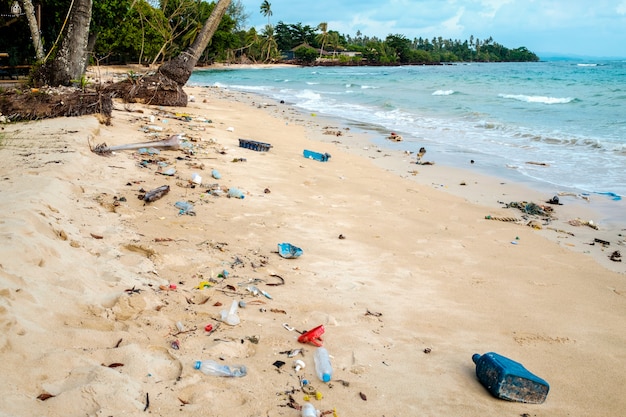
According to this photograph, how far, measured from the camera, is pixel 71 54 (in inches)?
344

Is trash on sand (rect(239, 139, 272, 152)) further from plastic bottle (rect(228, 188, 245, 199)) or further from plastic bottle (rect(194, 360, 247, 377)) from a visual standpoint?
plastic bottle (rect(194, 360, 247, 377))

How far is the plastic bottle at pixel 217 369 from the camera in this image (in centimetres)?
229

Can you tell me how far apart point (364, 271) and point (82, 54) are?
7.79 metres

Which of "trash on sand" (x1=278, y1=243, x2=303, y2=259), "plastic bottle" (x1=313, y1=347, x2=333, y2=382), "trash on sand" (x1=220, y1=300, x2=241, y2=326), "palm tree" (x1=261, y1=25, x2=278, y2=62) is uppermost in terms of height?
"palm tree" (x1=261, y1=25, x2=278, y2=62)

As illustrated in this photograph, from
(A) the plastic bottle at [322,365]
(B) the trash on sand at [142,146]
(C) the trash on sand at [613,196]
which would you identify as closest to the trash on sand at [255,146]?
(B) the trash on sand at [142,146]

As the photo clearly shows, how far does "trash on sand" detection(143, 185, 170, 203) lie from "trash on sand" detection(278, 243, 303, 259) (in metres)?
1.48

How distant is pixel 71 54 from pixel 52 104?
6.15 ft

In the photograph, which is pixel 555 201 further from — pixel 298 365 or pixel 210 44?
pixel 210 44

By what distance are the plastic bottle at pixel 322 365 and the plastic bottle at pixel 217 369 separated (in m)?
0.40

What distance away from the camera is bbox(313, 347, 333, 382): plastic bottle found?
240 cm

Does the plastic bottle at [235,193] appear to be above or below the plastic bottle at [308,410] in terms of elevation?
above

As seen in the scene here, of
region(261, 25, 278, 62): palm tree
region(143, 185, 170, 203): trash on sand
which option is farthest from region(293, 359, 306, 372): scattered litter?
region(261, 25, 278, 62): palm tree

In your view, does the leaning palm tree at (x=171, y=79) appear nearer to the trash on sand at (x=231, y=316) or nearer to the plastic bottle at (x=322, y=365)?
the trash on sand at (x=231, y=316)

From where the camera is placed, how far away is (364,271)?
3896 millimetres
